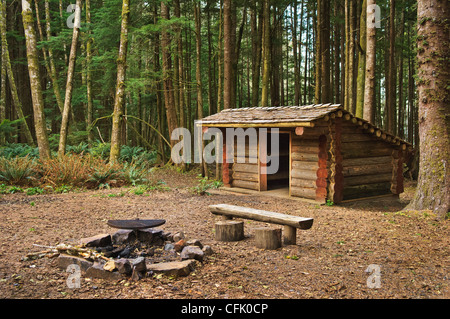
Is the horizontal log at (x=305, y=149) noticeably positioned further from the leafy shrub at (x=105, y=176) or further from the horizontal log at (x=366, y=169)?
the leafy shrub at (x=105, y=176)

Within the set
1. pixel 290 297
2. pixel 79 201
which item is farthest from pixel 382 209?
pixel 79 201

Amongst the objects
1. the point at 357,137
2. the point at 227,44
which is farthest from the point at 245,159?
the point at 227,44

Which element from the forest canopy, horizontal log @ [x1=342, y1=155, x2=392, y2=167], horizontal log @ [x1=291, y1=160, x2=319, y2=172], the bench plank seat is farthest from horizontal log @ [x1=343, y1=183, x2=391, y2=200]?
the bench plank seat

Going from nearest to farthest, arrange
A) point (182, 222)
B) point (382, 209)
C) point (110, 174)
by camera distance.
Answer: point (182, 222) < point (382, 209) < point (110, 174)

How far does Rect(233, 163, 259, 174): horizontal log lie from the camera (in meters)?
12.6

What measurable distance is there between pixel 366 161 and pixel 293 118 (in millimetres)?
2926

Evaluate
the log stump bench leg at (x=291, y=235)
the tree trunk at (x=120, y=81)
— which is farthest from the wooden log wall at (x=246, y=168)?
the log stump bench leg at (x=291, y=235)

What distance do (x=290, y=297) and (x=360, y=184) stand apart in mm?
7948

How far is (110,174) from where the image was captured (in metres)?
11.9

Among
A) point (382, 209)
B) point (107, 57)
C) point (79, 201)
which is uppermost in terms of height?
point (107, 57)

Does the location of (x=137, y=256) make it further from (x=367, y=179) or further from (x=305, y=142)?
(x=367, y=179)
